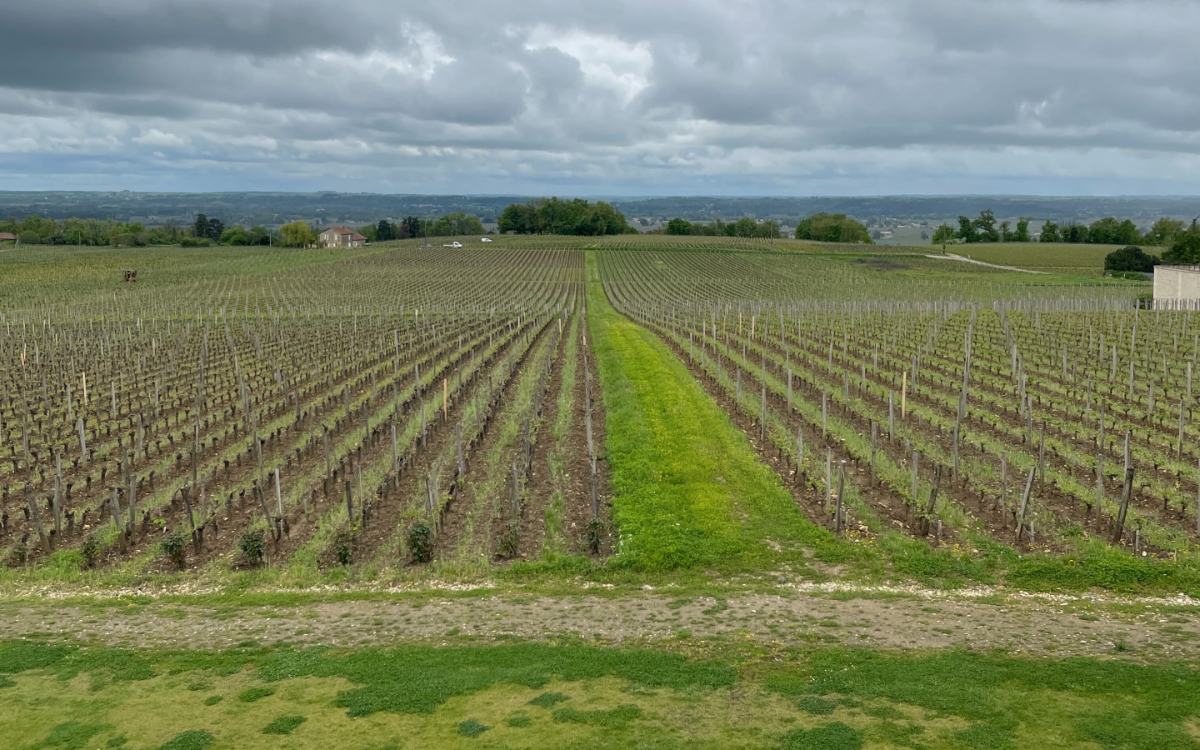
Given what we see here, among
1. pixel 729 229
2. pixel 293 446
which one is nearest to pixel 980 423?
Result: pixel 293 446

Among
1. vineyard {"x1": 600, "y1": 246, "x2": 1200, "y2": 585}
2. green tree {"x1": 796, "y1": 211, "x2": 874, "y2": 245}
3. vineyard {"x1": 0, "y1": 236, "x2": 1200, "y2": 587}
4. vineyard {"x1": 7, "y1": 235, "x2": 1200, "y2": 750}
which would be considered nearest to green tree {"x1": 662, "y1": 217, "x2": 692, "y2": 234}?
green tree {"x1": 796, "y1": 211, "x2": 874, "y2": 245}

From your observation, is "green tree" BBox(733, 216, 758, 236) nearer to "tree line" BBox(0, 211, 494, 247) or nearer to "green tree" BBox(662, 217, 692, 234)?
"green tree" BBox(662, 217, 692, 234)

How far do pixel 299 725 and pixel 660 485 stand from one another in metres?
10.4

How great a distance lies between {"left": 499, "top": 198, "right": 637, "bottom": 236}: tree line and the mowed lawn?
5447 inches

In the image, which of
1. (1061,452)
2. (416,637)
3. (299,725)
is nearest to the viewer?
(299,725)

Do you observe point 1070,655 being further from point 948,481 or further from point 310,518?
point 310,518

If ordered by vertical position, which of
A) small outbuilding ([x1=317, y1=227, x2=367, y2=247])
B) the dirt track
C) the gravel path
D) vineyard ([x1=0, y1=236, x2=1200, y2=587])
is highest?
small outbuilding ([x1=317, y1=227, x2=367, y2=247])

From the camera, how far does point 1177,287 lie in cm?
6675

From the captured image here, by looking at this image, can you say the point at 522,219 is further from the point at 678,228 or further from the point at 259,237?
the point at 259,237

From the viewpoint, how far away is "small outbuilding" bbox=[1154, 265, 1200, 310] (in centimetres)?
6307

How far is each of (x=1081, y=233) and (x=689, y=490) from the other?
169 m

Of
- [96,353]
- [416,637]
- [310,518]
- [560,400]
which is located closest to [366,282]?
[96,353]

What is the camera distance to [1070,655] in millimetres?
11023

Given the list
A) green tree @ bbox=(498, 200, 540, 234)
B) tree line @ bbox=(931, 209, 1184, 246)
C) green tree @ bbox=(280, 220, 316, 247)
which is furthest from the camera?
green tree @ bbox=(498, 200, 540, 234)
